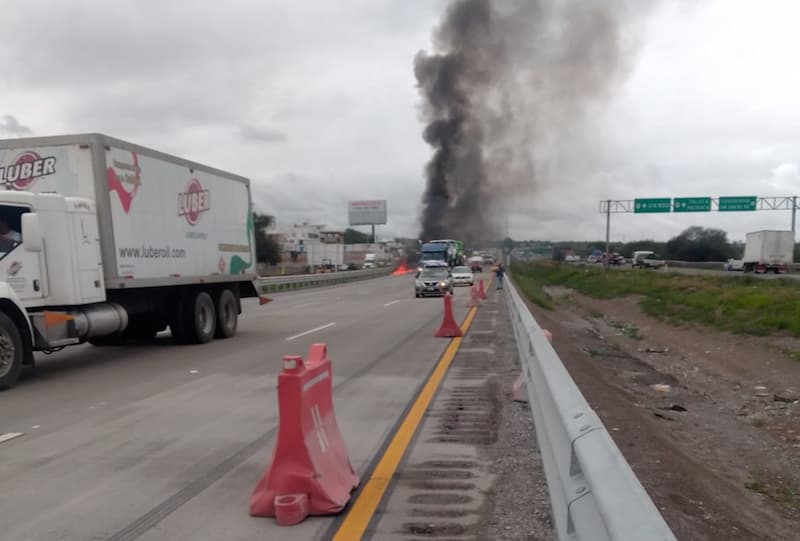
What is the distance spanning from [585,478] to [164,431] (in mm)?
5035

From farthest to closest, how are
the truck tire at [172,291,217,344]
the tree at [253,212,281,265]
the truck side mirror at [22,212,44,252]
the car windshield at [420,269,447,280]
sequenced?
the tree at [253,212,281,265], the car windshield at [420,269,447,280], the truck tire at [172,291,217,344], the truck side mirror at [22,212,44,252]

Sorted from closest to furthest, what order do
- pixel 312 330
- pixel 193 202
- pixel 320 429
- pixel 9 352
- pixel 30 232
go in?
pixel 320 429 → pixel 9 352 → pixel 30 232 → pixel 193 202 → pixel 312 330

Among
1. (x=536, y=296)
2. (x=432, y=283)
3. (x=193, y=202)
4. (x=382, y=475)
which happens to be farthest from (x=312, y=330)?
(x=536, y=296)

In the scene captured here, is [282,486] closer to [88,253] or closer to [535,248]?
[88,253]

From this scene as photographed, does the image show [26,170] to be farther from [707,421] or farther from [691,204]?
[691,204]

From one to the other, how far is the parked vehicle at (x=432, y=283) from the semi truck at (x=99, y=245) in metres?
16.9

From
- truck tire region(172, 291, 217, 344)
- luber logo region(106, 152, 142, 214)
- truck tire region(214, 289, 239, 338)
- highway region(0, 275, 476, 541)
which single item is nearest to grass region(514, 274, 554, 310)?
truck tire region(214, 289, 239, 338)

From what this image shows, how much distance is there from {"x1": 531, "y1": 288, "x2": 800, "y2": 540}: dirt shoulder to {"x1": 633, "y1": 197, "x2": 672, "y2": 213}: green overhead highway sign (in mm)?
41177

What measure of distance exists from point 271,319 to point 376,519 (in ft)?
51.9

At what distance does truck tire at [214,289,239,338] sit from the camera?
14641 mm

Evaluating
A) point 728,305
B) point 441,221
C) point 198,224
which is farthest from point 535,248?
point 198,224

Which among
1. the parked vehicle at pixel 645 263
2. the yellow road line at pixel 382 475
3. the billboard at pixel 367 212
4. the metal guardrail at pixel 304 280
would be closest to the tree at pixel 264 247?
the billboard at pixel 367 212

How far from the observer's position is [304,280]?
4347 centimetres

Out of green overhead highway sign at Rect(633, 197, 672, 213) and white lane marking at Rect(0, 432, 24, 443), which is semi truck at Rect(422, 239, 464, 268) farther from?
white lane marking at Rect(0, 432, 24, 443)
